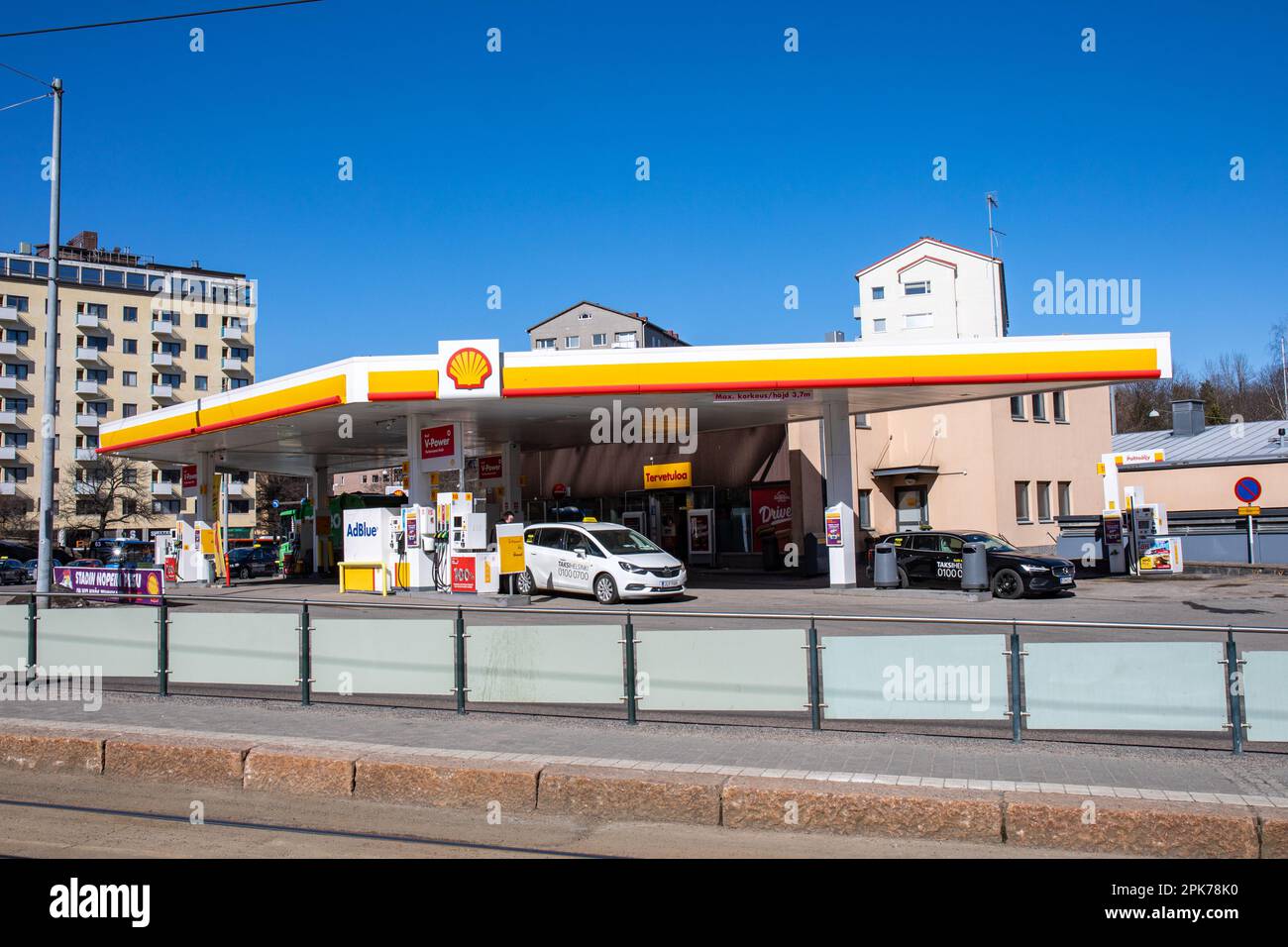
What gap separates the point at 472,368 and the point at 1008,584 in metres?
12.1

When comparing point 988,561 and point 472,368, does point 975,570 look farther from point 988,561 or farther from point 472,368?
point 472,368

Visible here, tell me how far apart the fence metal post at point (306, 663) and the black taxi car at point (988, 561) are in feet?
52.0

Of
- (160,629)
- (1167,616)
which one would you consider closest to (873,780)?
(160,629)

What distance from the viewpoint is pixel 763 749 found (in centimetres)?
816

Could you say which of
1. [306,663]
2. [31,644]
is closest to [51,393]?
[31,644]

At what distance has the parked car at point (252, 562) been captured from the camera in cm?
3866

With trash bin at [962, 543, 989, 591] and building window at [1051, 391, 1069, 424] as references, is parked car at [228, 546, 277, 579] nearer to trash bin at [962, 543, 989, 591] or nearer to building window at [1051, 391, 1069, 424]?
trash bin at [962, 543, 989, 591]

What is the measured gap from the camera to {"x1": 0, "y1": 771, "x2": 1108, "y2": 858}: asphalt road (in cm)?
623

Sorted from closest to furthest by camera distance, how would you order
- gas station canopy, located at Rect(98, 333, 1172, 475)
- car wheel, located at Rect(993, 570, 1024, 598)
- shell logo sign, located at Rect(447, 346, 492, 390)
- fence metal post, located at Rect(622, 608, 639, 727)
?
fence metal post, located at Rect(622, 608, 639, 727) < gas station canopy, located at Rect(98, 333, 1172, 475) < shell logo sign, located at Rect(447, 346, 492, 390) < car wheel, located at Rect(993, 570, 1024, 598)

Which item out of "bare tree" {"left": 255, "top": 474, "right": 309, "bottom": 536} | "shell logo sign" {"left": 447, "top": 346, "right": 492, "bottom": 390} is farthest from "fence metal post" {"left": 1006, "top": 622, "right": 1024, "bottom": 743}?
"bare tree" {"left": 255, "top": 474, "right": 309, "bottom": 536}

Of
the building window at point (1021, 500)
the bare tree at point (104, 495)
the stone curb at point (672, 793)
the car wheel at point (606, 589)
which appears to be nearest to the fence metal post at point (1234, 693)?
the stone curb at point (672, 793)

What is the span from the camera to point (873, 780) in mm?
6918
